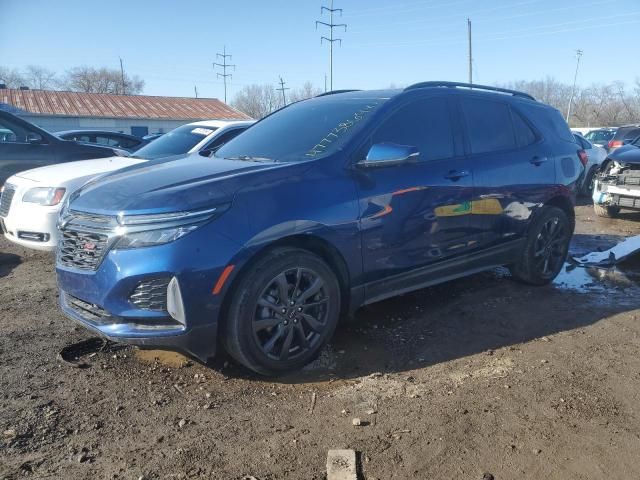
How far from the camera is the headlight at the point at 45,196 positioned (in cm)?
545

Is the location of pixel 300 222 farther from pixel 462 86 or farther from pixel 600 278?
pixel 600 278

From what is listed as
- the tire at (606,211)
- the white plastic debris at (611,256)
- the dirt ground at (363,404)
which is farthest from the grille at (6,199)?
the tire at (606,211)

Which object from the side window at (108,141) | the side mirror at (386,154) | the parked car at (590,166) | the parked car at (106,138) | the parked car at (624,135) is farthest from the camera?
the parked car at (624,135)

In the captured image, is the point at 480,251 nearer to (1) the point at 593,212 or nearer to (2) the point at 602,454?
(2) the point at 602,454

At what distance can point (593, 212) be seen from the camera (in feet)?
34.5

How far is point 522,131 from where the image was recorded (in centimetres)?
503

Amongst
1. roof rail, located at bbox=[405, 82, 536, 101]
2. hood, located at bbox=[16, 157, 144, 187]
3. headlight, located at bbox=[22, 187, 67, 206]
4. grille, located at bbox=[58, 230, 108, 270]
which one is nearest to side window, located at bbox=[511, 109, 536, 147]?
roof rail, located at bbox=[405, 82, 536, 101]

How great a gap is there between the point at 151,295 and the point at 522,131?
3.82 metres

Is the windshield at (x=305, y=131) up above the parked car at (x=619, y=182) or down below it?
above

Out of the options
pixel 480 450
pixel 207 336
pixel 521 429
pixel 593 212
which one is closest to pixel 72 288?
pixel 207 336

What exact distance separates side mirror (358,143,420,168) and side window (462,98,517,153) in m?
1.13

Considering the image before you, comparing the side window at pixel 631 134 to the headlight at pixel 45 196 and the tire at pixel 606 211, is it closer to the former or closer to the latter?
the tire at pixel 606 211

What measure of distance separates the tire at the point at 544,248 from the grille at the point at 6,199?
542 cm

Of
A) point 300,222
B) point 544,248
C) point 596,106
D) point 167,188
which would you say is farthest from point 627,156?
point 596,106
